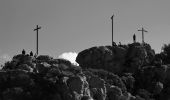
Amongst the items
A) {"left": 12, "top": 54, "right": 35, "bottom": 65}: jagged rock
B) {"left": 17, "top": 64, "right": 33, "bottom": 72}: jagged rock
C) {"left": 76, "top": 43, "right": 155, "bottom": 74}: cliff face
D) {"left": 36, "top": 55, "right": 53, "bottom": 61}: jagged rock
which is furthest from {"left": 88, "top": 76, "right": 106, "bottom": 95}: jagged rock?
{"left": 76, "top": 43, "right": 155, "bottom": 74}: cliff face

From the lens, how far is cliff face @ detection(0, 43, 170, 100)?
7650 cm

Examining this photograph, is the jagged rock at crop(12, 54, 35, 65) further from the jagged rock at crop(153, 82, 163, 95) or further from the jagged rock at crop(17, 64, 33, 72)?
the jagged rock at crop(153, 82, 163, 95)

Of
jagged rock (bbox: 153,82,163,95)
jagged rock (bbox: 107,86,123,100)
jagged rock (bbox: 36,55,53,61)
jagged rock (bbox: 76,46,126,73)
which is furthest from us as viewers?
jagged rock (bbox: 76,46,126,73)

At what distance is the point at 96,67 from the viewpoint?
3939 inches

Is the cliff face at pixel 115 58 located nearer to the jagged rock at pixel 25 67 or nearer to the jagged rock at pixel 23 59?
the jagged rock at pixel 23 59

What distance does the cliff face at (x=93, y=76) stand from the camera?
251 ft

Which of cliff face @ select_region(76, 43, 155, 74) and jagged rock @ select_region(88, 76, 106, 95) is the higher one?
cliff face @ select_region(76, 43, 155, 74)

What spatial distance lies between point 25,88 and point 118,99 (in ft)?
52.4

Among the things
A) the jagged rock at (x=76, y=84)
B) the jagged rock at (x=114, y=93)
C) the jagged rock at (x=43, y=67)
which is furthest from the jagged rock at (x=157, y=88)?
the jagged rock at (x=43, y=67)

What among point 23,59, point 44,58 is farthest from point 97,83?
point 23,59

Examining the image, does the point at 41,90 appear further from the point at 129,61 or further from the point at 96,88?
the point at 129,61

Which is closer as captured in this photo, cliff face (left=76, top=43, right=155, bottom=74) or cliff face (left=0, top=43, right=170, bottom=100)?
cliff face (left=0, top=43, right=170, bottom=100)

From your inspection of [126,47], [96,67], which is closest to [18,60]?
[96,67]

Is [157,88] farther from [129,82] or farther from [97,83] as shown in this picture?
[97,83]
